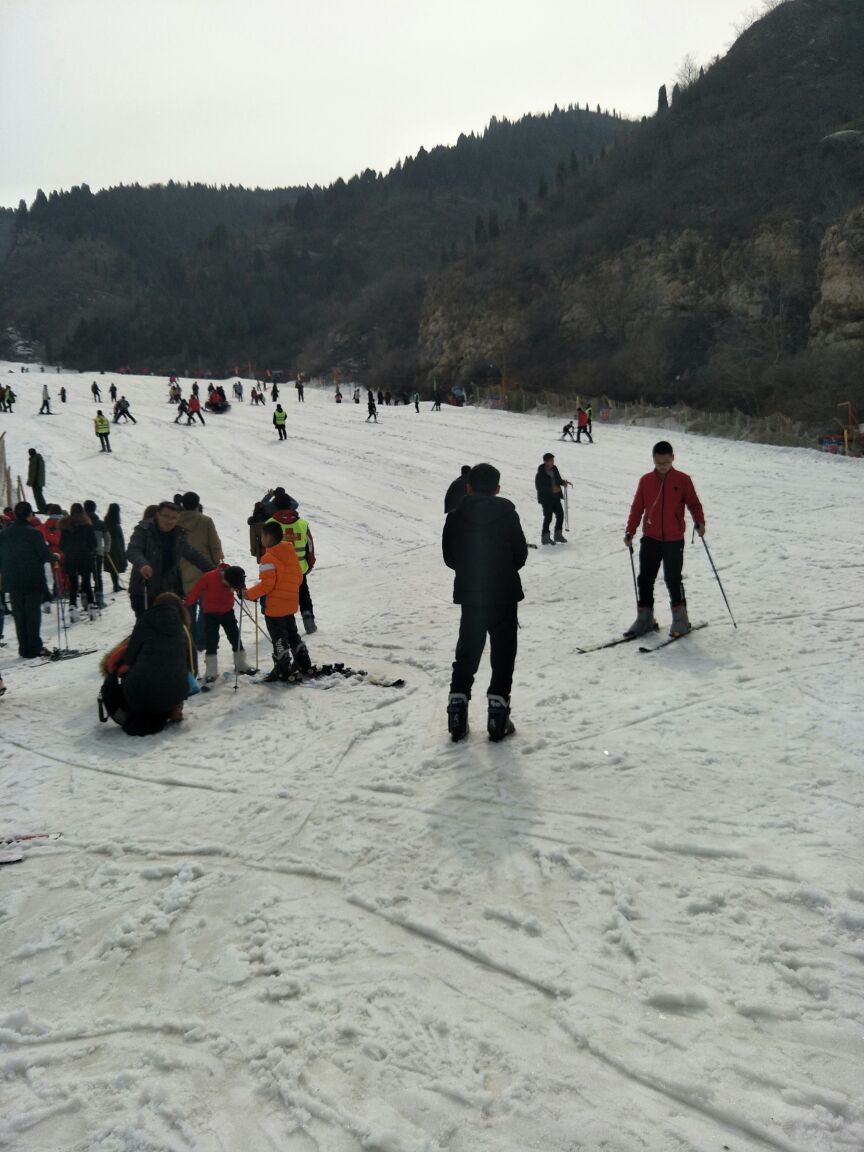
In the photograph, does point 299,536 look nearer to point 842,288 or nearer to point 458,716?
point 458,716

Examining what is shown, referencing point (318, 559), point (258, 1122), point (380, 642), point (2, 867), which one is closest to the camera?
point (258, 1122)

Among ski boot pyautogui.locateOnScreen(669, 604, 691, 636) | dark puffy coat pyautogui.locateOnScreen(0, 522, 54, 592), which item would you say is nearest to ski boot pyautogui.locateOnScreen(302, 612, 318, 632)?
dark puffy coat pyautogui.locateOnScreen(0, 522, 54, 592)

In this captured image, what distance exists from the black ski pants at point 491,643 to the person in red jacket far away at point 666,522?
275 cm


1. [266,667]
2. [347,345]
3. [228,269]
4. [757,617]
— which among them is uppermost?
[228,269]

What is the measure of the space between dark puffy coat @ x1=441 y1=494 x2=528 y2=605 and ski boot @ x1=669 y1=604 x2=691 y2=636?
120 inches

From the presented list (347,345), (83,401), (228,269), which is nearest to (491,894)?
(83,401)

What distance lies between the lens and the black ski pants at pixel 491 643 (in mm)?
5445

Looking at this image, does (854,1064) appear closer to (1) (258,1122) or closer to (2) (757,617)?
(1) (258,1122)

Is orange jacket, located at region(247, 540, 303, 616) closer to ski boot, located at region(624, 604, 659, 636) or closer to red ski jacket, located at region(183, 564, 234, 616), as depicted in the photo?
red ski jacket, located at region(183, 564, 234, 616)

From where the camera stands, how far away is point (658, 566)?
312 inches

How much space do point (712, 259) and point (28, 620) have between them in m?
55.0

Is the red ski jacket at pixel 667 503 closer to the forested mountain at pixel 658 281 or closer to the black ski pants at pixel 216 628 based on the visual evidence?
the black ski pants at pixel 216 628

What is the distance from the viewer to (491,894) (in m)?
3.88

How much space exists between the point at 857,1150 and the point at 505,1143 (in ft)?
3.38
